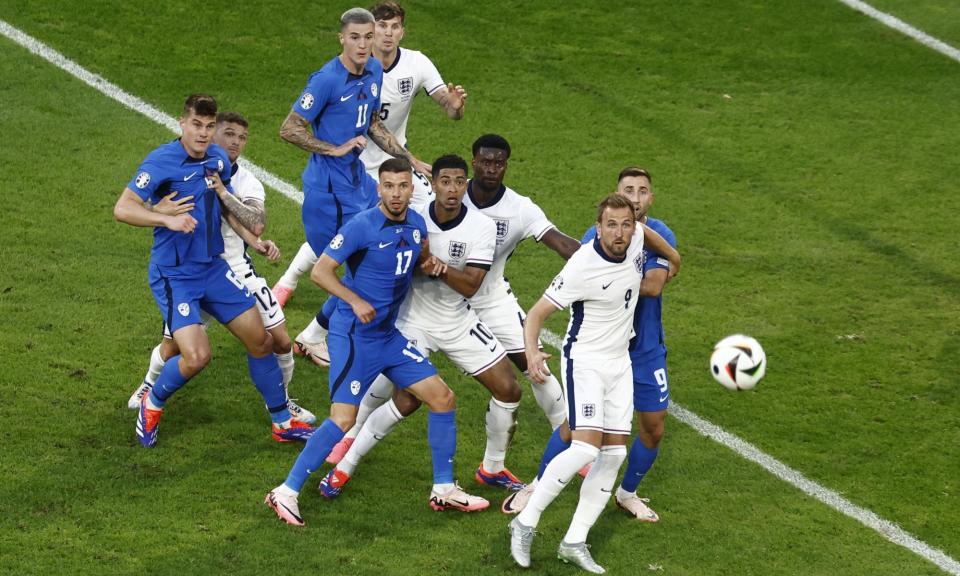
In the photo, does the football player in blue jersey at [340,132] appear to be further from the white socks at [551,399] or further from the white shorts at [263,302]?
the white socks at [551,399]

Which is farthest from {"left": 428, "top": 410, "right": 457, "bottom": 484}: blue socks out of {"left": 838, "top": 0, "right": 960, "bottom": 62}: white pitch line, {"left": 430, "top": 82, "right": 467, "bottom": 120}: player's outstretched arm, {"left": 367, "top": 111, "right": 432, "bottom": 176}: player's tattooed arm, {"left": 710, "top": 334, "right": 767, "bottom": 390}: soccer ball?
{"left": 838, "top": 0, "right": 960, "bottom": 62}: white pitch line

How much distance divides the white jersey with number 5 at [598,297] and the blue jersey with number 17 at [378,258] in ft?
2.95

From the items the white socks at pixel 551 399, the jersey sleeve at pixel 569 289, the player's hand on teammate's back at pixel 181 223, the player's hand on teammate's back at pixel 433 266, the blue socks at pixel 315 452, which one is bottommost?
the blue socks at pixel 315 452

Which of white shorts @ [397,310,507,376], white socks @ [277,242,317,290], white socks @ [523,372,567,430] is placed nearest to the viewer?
white shorts @ [397,310,507,376]

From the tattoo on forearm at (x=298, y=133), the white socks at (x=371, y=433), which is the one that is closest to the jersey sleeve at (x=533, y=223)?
the white socks at (x=371, y=433)

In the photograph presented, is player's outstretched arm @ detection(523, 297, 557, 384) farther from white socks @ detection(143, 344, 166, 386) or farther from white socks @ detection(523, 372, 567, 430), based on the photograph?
white socks @ detection(143, 344, 166, 386)

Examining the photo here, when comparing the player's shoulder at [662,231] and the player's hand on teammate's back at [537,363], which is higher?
the player's shoulder at [662,231]

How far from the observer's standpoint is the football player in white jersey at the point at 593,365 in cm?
794

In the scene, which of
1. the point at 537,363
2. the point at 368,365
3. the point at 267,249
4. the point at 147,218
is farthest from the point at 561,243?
the point at 147,218

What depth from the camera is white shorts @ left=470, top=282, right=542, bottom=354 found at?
9.18 m

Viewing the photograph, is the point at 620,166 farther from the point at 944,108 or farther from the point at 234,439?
the point at 234,439

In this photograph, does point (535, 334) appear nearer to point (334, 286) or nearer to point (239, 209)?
point (334, 286)

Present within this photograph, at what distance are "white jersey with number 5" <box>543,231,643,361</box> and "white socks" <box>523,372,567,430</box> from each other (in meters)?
0.86

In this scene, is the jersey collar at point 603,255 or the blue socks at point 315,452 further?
the blue socks at point 315,452
